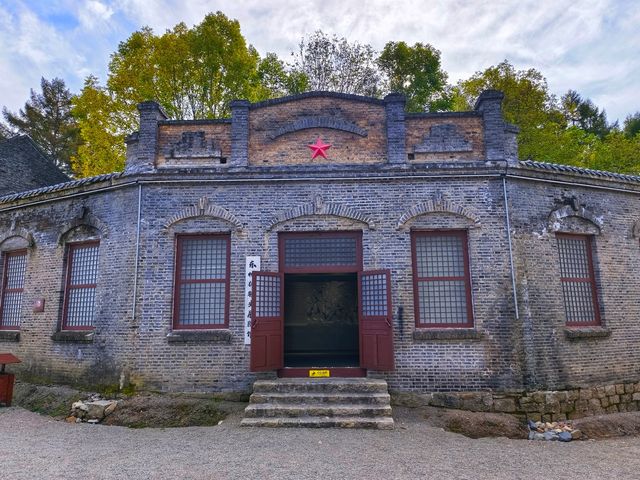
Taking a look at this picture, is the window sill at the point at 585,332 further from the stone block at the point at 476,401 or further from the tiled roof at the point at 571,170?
the tiled roof at the point at 571,170

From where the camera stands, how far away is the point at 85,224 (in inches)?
390

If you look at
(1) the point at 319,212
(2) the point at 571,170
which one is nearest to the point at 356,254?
(1) the point at 319,212

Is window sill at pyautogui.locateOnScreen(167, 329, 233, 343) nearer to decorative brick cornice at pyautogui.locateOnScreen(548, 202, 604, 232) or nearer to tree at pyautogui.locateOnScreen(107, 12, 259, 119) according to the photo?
decorative brick cornice at pyautogui.locateOnScreen(548, 202, 604, 232)

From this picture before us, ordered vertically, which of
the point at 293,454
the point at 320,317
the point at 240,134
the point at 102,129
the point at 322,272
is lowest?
the point at 293,454

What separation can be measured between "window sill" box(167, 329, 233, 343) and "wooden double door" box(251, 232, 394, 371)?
2.30 feet

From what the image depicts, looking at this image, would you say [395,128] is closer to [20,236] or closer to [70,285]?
[70,285]

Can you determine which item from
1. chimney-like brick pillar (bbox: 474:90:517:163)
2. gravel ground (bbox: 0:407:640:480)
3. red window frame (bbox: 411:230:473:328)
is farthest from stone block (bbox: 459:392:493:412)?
chimney-like brick pillar (bbox: 474:90:517:163)

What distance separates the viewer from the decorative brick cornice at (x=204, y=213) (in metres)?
9.08

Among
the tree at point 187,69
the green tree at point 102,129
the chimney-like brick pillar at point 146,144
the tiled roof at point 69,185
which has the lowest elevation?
the tiled roof at point 69,185

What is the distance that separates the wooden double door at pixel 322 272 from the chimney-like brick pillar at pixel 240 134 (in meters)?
1.99

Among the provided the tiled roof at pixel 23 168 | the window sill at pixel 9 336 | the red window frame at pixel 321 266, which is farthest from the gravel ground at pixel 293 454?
the tiled roof at pixel 23 168

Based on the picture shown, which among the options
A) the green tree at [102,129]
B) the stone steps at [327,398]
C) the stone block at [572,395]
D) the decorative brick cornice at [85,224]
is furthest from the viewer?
the green tree at [102,129]

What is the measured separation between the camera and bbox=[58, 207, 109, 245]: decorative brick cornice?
31.5ft

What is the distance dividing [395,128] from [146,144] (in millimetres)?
5684
